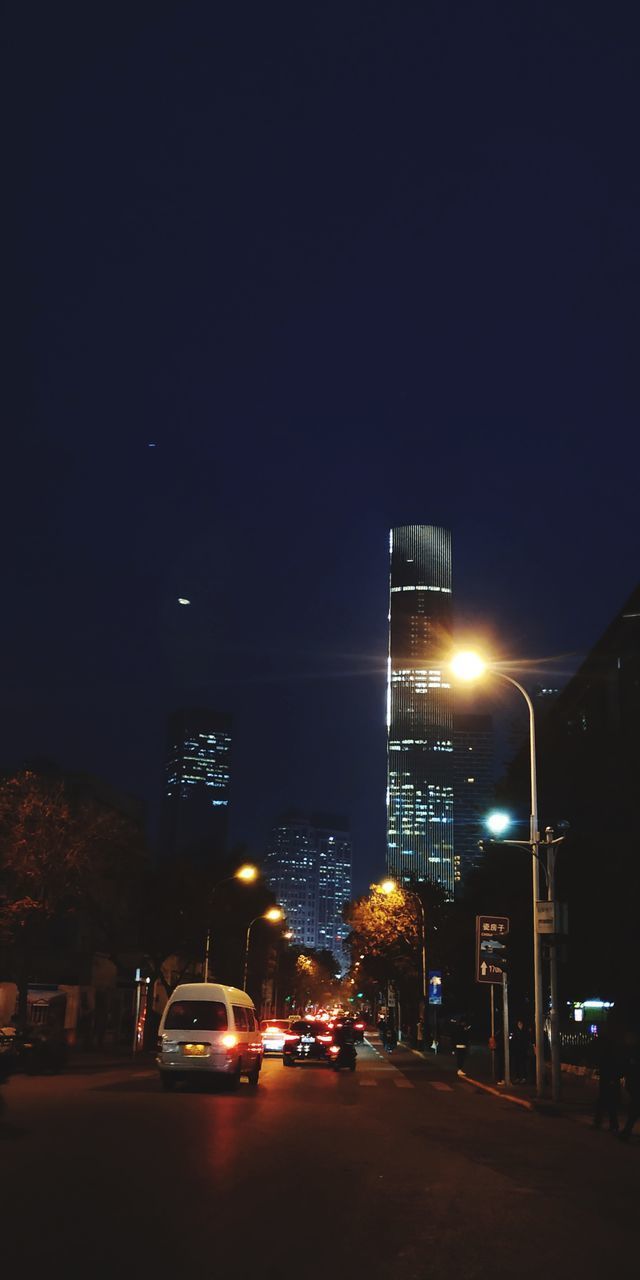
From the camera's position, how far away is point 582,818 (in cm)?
4431

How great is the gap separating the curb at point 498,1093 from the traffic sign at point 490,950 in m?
2.68

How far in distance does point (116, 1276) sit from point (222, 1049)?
18.6m

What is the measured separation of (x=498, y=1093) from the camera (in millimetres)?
29703

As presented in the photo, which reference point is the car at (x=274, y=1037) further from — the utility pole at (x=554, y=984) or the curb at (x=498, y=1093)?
the utility pole at (x=554, y=984)

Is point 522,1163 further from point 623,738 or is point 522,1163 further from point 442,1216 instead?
point 623,738

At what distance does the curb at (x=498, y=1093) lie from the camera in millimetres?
25781

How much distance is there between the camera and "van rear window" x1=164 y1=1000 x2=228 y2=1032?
25.9 metres

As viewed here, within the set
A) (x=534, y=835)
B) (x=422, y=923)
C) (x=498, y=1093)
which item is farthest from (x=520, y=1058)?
(x=422, y=923)

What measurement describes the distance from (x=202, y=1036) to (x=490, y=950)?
9184mm

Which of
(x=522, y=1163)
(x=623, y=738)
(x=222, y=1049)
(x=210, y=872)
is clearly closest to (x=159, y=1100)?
(x=222, y=1049)

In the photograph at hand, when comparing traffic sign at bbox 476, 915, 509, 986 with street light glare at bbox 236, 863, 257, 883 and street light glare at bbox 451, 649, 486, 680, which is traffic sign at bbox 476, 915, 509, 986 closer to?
street light glare at bbox 451, 649, 486, 680

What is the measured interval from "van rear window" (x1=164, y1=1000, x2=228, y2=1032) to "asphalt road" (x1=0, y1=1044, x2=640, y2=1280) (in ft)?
13.5

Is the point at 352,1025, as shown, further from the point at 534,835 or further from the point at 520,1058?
the point at 534,835

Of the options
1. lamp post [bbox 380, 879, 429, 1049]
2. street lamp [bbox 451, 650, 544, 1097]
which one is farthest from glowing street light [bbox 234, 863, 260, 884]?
street lamp [bbox 451, 650, 544, 1097]
